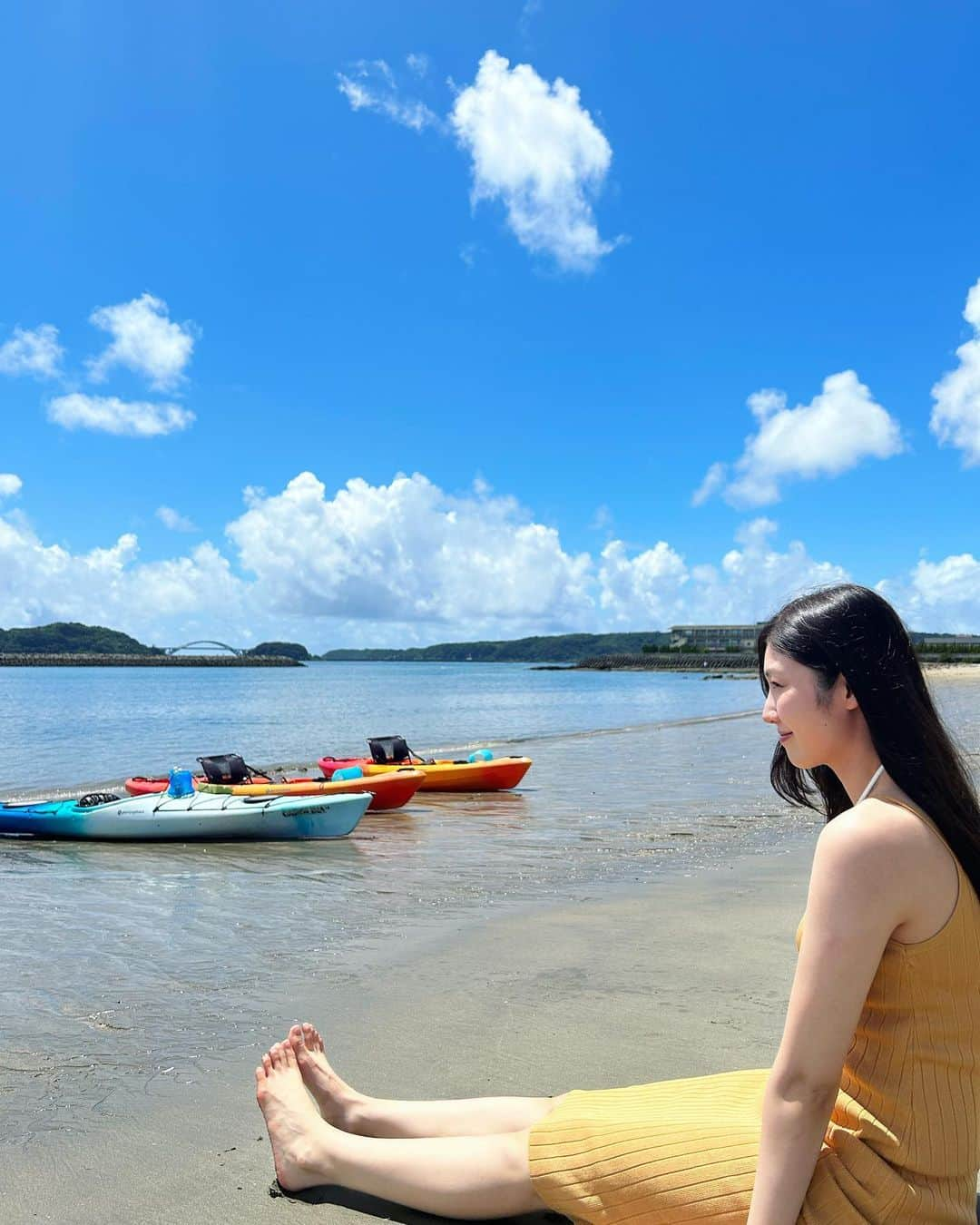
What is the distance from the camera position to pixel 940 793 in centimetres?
218

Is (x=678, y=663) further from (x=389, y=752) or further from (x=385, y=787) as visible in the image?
(x=385, y=787)

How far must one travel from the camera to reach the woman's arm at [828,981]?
204 centimetres

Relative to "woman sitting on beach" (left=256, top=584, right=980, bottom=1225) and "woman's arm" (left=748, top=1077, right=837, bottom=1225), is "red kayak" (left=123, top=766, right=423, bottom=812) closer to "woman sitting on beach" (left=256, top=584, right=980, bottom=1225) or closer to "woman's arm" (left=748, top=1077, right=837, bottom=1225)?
"woman sitting on beach" (left=256, top=584, right=980, bottom=1225)

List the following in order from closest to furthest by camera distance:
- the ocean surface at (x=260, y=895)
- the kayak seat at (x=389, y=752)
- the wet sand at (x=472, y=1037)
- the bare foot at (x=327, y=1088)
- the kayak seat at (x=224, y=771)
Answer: the bare foot at (x=327, y=1088) → the wet sand at (x=472, y=1037) → the ocean surface at (x=260, y=895) → the kayak seat at (x=224, y=771) → the kayak seat at (x=389, y=752)

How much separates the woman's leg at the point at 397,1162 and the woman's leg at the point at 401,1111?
54 millimetres

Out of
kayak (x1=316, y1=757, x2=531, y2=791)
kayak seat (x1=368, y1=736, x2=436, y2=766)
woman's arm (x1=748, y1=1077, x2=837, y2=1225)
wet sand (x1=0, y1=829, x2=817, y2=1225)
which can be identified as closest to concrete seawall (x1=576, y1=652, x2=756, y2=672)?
kayak (x1=316, y1=757, x2=531, y2=791)

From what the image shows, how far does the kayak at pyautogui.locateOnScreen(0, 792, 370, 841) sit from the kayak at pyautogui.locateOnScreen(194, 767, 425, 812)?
184 centimetres

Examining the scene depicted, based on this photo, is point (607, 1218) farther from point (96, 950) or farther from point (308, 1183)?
point (96, 950)

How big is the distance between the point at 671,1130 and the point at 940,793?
112 centimetres

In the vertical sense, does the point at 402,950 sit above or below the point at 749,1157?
below

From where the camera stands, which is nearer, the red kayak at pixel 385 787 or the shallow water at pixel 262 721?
the red kayak at pixel 385 787

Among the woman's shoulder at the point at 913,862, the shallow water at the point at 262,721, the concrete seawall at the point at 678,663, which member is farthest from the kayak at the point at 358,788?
the concrete seawall at the point at 678,663

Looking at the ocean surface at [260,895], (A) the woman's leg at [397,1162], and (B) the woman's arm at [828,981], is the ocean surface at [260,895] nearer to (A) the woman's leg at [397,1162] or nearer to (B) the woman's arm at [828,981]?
(A) the woman's leg at [397,1162]

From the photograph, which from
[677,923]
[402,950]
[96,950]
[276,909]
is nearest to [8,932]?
[96,950]
